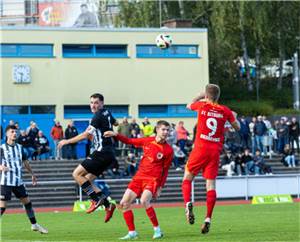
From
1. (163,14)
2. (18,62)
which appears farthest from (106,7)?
(18,62)

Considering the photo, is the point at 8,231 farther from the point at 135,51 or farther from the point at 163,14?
the point at 163,14

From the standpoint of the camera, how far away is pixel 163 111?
155ft

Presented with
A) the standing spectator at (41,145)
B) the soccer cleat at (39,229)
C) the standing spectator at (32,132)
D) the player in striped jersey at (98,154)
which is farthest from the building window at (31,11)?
the player in striped jersey at (98,154)

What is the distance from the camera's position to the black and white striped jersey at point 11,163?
1805 cm

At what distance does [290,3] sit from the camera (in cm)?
5394

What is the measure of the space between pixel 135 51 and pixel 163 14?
837cm

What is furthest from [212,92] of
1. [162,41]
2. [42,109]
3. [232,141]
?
[42,109]

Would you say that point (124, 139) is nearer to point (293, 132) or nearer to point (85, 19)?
point (293, 132)

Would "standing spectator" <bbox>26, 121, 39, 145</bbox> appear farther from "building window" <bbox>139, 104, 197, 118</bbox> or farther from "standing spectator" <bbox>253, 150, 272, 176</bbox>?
"building window" <bbox>139, 104, 197, 118</bbox>

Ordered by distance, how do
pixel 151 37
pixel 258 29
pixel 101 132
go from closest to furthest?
pixel 101 132 < pixel 151 37 < pixel 258 29

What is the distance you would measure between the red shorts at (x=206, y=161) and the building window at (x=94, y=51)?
30005 mm

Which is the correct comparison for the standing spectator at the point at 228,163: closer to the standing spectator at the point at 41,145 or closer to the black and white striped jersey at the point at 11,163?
the standing spectator at the point at 41,145

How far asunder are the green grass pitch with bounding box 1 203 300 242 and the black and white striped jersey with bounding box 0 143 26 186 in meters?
1.05

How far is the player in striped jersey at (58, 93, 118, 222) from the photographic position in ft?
55.0
